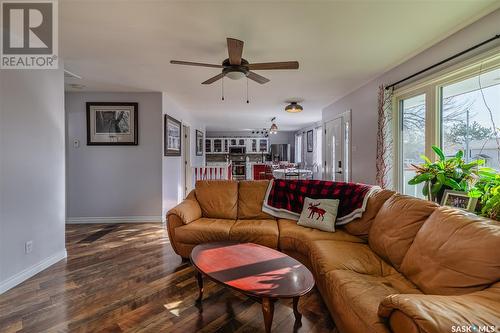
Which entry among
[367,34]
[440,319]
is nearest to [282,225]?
[440,319]

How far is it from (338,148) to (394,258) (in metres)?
3.59

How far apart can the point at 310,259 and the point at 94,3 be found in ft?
8.83

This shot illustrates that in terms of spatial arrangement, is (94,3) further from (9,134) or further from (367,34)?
(367,34)

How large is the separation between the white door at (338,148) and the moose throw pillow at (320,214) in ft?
7.09

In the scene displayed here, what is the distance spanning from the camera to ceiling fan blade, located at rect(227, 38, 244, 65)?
6.48 feet

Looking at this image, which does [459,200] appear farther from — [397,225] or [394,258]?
[394,258]

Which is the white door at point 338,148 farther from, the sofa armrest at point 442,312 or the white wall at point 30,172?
the white wall at point 30,172

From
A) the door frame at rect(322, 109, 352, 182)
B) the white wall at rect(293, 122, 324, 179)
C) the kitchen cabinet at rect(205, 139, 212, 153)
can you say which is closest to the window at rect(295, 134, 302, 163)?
the white wall at rect(293, 122, 324, 179)

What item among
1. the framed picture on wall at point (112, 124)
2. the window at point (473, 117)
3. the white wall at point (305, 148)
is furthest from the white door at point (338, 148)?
the framed picture on wall at point (112, 124)

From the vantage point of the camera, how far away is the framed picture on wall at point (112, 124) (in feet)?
14.3

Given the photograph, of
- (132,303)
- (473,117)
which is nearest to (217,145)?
(132,303)

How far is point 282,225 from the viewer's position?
2.73 meters

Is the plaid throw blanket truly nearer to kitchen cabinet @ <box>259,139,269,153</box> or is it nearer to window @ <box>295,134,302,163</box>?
window @ <box>295,134,302,163</box>

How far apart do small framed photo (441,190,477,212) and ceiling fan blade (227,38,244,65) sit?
2.09 meters
